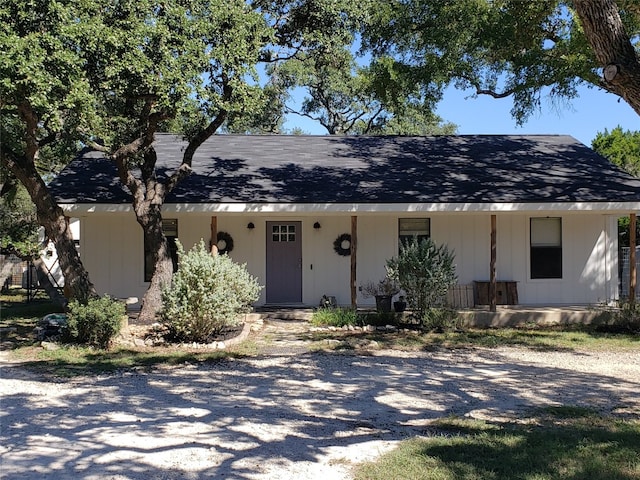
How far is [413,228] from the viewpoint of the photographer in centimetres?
1386

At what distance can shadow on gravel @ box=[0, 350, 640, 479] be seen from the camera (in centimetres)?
434

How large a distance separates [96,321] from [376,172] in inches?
292

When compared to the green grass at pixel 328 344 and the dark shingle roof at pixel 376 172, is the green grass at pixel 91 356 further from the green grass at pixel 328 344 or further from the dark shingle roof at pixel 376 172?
the dark shingle roof at pixel 376 172

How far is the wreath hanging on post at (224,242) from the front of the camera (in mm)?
13594

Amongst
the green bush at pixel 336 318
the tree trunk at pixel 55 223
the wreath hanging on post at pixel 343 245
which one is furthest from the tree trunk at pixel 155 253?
the wreath hanging on post at pixel 343 245

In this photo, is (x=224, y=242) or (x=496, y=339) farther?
(x=224, y=242)

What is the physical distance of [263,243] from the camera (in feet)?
45.1

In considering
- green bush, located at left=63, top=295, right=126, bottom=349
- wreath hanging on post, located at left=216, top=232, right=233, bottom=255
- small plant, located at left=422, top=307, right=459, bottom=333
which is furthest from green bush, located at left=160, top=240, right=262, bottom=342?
wreath hanging on post, located at left=216, top=232, right=233, bottom=255

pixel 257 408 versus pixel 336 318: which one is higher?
pixel 336 318

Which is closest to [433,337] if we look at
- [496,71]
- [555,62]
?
[555,62]

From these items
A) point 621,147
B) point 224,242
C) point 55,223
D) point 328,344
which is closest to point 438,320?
point 328,344

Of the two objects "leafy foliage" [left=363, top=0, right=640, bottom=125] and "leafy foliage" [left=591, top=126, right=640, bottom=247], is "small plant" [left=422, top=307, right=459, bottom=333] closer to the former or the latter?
"leafy foliage" [left=363, top=0, right=640, bottom=125]

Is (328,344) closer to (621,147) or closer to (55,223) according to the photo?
(55,223)

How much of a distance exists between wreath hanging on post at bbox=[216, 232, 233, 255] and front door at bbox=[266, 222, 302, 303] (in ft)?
2.93
